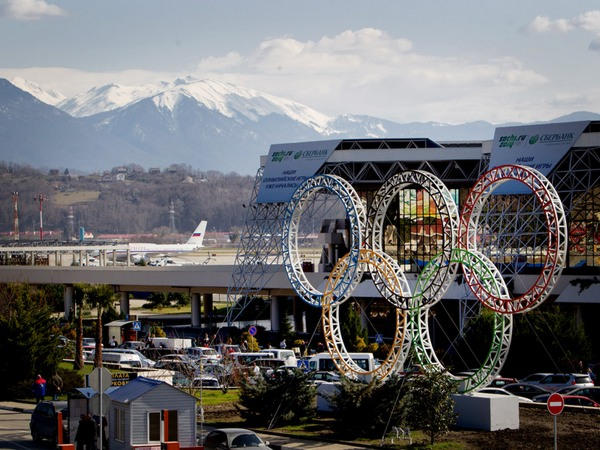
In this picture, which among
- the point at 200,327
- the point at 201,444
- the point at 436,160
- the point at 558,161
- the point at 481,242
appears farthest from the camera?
the point at 200,327

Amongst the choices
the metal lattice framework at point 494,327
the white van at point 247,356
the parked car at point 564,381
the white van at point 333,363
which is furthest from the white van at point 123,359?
the parked car at point 564,381

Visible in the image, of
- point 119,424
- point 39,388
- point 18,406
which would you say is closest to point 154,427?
point 119,424

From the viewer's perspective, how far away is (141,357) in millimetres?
57688

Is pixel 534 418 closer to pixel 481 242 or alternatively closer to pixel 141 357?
pixel 141 357

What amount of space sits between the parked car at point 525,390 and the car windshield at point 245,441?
15292mm

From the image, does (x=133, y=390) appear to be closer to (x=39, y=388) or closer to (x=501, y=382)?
(x=39, y=388)

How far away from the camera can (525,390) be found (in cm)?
4266

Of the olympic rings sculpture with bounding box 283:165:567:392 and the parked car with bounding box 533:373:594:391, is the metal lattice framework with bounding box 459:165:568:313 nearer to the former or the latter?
the olympic rings sculpture with bounding box 283:165:567:392

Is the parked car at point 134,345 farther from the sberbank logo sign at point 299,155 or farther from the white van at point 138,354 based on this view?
the sberbank logo sign at point 299,155

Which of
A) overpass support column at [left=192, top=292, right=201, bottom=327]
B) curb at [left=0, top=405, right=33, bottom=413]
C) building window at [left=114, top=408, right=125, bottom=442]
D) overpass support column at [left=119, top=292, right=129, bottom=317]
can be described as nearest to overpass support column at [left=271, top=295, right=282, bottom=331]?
overpass support column at [left=192, top=292, right=201, bottom=327]

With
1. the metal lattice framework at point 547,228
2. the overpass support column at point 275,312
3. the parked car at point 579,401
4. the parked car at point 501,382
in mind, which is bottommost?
the parked car at point 579,401

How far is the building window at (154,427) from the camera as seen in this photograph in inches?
1208

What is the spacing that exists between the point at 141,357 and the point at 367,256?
16.2m

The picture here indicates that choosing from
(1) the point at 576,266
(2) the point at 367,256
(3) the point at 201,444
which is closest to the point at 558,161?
(1) the point at 576,266
